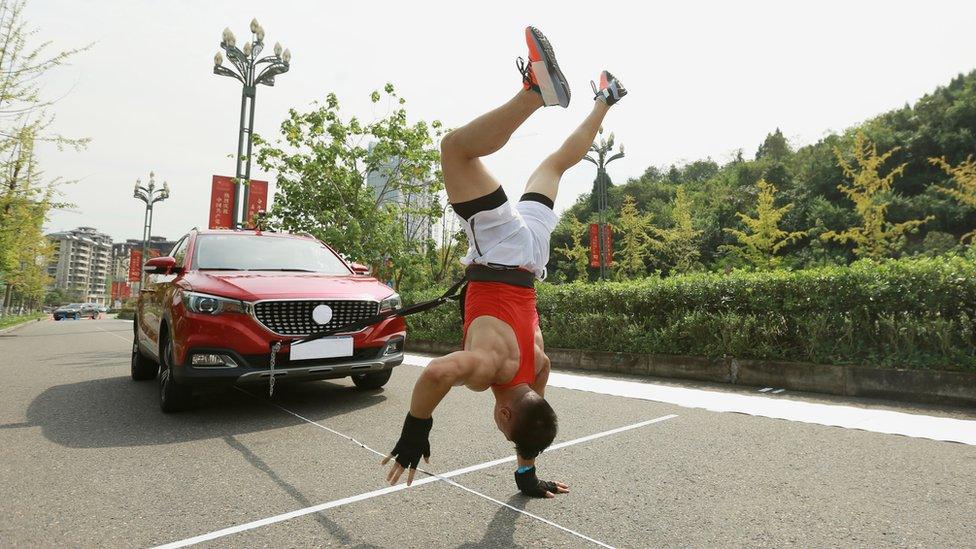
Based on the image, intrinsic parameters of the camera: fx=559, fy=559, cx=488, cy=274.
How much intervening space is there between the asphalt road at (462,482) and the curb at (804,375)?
46 cm

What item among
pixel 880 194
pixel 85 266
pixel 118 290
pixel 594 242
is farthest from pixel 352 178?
pixel 85 266

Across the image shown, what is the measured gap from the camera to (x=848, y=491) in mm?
2881

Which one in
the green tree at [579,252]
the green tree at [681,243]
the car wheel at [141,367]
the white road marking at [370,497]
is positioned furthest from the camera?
the green tree at [579,252]

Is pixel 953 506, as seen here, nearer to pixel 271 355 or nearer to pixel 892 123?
pixel 271 355

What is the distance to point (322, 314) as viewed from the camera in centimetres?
451

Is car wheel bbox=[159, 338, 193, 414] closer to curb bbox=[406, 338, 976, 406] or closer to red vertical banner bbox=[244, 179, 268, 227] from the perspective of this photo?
curb bbox=[406, 338, 976, 406]

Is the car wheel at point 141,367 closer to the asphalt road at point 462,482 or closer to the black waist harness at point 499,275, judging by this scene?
the asphalt road at point 462,482

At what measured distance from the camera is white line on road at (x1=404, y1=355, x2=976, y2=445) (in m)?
4.26

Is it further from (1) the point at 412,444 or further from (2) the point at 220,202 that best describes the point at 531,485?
(2) the point at 220,202

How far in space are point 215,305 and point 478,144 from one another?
3.13 meters

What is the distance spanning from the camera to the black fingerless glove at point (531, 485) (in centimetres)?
279

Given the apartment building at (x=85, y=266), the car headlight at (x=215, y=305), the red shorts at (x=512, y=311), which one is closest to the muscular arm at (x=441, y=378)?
the red shorts at (x=512, y=311)

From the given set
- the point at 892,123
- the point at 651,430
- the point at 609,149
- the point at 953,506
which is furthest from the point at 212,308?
the point at 892,123

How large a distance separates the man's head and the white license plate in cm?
259
